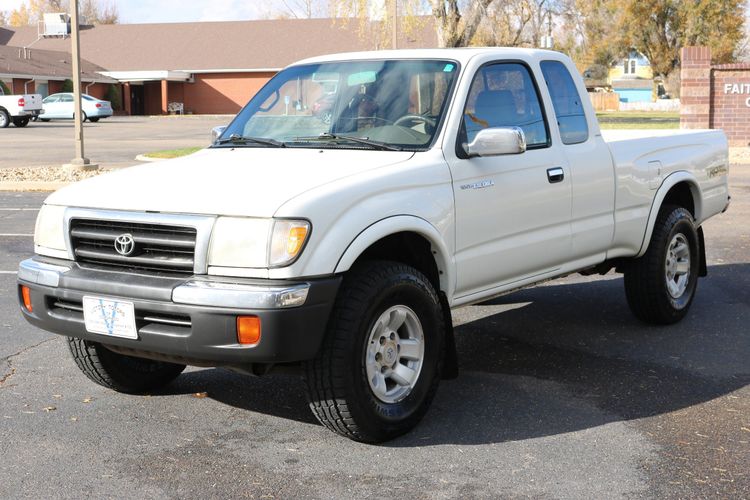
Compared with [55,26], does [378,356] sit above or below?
below

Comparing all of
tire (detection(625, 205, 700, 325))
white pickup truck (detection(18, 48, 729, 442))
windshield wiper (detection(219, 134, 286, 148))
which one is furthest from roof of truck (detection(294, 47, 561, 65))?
tire (detection(625, 205, 700, 325))

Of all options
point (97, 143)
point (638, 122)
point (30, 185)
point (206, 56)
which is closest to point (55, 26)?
point (206, 56)

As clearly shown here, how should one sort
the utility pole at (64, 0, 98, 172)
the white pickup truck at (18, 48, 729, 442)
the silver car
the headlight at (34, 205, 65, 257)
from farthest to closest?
the silver car → the utility pole at (64, 0, 98, 172) → the headlight at (34, 205, 65, 257) → the white pickup truck at (18, 48, 729, 442)

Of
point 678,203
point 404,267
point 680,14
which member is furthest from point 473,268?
point 680,14

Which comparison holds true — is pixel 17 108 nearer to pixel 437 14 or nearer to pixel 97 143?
pixel 97 143

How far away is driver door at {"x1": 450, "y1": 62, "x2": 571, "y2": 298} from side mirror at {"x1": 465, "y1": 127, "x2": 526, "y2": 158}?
12 cm

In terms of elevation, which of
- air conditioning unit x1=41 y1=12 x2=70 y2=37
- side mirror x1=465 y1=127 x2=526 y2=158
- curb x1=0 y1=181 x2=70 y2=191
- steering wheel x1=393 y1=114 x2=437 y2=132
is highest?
air conditioning unit x1=41 y1=12 x2=70 y2=37

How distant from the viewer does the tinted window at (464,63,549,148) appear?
5898 mm

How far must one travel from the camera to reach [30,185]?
60.6 ft

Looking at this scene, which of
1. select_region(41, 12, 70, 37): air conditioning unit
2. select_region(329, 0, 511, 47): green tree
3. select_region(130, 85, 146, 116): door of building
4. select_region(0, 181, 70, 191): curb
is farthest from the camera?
select_region(41, 12, 70, 37): air conditioning unit

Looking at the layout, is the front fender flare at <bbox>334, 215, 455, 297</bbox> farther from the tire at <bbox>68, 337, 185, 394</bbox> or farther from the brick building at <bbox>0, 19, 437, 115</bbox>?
the brick building at <bbox>0, 19, 437, 115</bbox>

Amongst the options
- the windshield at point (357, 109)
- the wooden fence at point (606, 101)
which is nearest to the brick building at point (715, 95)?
the windshield at point (357, 109)

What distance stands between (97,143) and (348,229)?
3057 cm

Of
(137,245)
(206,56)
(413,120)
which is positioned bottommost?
(137,245)
